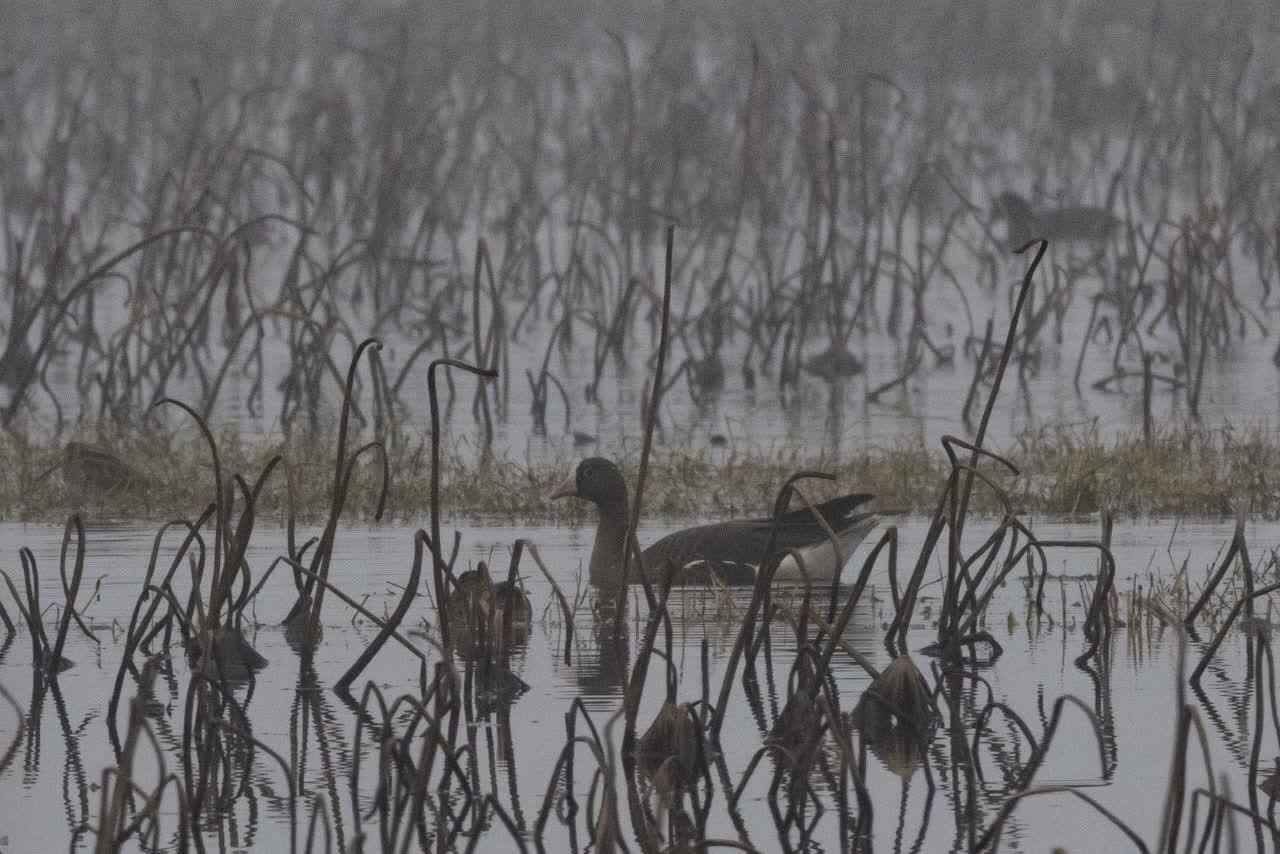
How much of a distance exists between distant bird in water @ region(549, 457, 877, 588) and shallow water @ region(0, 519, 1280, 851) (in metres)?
0.11

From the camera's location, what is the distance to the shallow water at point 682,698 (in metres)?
5.90

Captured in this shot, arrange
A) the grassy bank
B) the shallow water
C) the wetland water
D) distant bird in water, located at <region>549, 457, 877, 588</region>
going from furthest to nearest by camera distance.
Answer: the grassy bank
distant bird in water, located at <region>549, 457, 877, 588</region>
the wetland water
the shallow water

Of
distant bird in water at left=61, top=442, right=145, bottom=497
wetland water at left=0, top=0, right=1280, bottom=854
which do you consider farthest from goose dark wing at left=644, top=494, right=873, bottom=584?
distant bird in water at left=61, top=442, right=145, bottom=497

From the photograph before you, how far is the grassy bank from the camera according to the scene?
35.0ft

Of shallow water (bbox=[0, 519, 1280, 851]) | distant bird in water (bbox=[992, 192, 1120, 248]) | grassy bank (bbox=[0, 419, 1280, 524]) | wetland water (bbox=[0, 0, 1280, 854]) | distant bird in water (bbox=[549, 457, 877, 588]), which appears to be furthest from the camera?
distant bird in water (bbox=[992, 192, 1120, 248])

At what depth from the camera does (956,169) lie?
79.9 feet

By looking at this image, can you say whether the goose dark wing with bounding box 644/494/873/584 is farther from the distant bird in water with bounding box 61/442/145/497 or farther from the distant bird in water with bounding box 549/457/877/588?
the distant bird in water with bounding box 61/442/145/497

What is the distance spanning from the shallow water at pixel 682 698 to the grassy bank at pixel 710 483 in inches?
41.7

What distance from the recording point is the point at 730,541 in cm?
914

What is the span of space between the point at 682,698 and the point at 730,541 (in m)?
2.02

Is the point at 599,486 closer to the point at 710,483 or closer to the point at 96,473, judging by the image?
the point at 710,483

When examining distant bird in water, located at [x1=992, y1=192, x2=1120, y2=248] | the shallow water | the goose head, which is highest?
distant bird in water, located at [x1=992, y1=192, x2=1120, y2=248]

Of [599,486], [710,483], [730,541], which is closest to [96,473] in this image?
[599,486]

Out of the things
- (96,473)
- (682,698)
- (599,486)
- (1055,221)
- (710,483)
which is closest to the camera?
(682,698)
